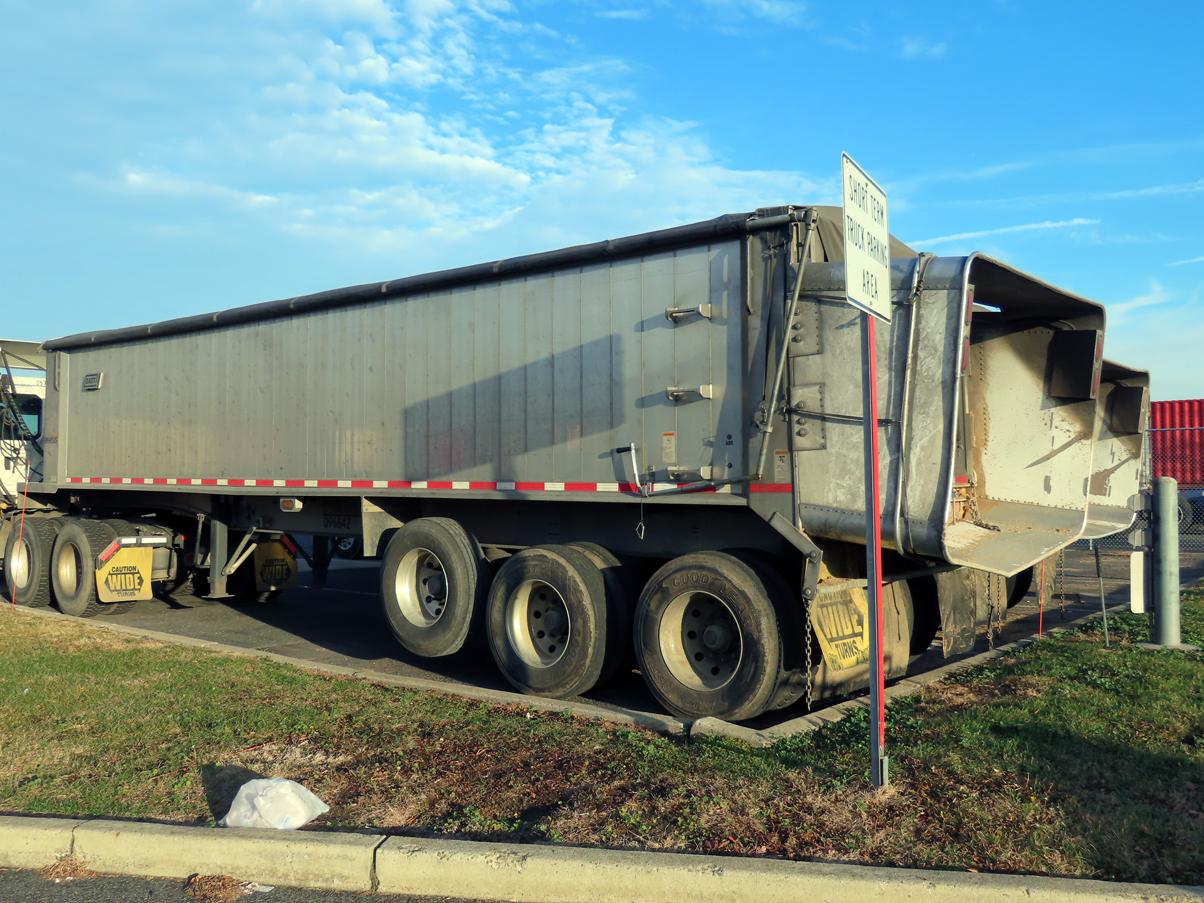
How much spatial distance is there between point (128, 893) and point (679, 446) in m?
4.24

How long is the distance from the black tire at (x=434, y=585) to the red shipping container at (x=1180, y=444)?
18.8 m

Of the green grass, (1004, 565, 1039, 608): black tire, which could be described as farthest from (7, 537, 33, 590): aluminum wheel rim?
(1004, 565, 1039, 608): black tire

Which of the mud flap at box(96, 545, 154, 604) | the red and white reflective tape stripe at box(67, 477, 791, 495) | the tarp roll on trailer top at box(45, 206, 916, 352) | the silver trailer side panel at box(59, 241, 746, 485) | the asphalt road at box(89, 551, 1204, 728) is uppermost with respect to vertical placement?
the tarp roll on trailer top at box(45, 206, 916, 352)

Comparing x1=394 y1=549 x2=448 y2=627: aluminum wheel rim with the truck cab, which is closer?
x1=394 y1=549 x2=448 y2=627: aluminum wheel rim

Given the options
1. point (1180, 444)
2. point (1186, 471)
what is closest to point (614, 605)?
point (1186, 471)

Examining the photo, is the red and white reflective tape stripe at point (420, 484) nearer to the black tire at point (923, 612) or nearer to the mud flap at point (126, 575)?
the mud flap at point (126, 575)

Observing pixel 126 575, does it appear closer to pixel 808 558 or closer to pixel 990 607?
pixel 808 558

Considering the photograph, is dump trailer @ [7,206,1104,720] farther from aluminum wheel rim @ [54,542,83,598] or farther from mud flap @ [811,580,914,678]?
aluminum wheel rim @ [54,542,83,598]

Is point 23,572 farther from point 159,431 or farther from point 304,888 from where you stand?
point 304,888

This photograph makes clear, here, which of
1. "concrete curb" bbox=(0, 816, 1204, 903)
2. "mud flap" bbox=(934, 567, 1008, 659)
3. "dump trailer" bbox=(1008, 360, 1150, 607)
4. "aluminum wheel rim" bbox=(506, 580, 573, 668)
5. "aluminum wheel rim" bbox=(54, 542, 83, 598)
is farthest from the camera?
"aluminum wheel rim" bbox=(54, 542, 83, 598)

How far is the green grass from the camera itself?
4184 millimetres

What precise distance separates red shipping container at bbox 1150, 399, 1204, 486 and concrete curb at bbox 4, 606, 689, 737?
19.3 m

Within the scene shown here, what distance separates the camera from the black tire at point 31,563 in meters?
12.9

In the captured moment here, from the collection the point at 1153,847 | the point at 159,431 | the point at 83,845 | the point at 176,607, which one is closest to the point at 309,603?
the point at 176,607
